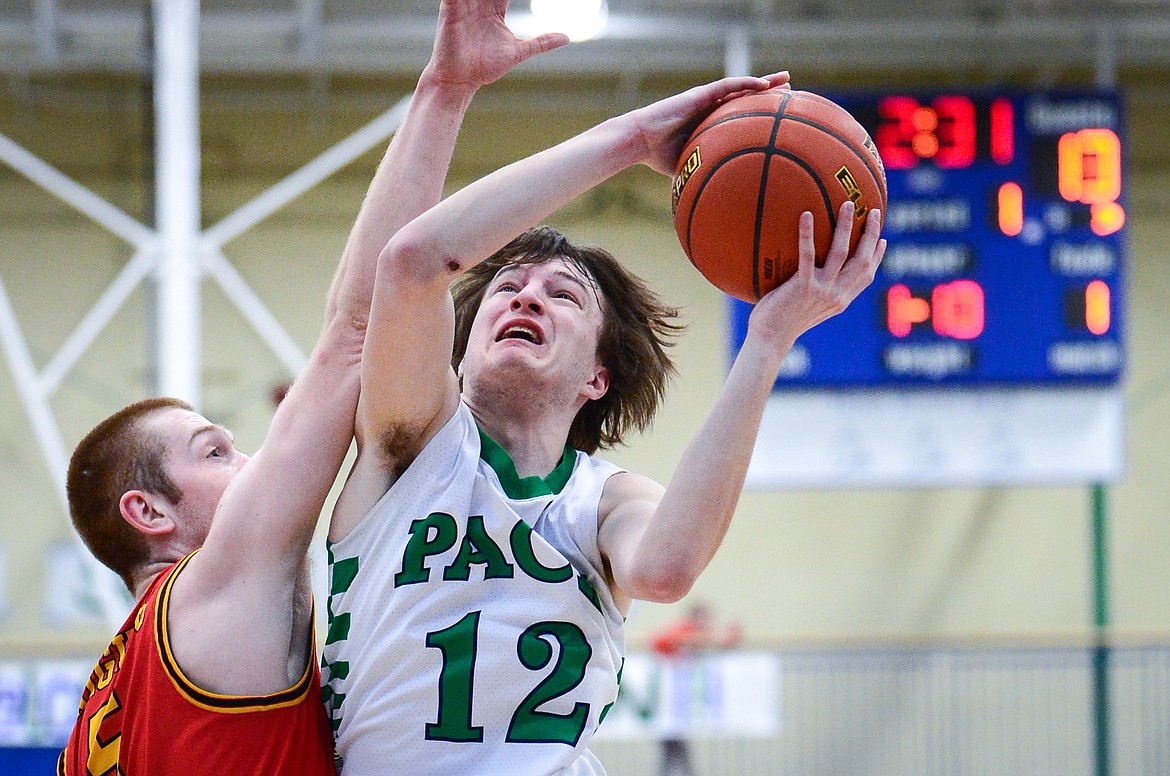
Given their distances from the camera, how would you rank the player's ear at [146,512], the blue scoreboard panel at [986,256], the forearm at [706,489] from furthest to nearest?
1. the blue scoreboard panel at [986,256]
2. the player's ear at [146,512]
3. the forearm at [706,489]

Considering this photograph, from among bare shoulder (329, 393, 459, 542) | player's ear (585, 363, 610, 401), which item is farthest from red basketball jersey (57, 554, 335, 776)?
player's ear (585, 363, 610, 401)

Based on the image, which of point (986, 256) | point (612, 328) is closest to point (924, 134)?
point (986, 256)

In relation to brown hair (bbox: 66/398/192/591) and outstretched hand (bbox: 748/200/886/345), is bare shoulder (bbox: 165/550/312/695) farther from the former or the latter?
A: outstretched hand (bbox: 748/200/886/345)

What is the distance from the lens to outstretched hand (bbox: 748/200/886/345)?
203 cm

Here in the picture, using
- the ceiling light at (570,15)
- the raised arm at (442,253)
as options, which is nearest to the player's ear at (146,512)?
the raised arm at (442,253)

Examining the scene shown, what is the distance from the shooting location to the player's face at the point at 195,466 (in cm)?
247

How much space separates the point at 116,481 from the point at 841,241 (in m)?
1.37

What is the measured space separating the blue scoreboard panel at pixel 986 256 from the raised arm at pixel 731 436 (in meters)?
4.95

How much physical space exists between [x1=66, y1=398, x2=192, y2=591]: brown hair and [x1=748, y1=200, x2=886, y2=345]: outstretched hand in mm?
1141

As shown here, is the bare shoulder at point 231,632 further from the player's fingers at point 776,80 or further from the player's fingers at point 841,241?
the player's fingers at point 776,80

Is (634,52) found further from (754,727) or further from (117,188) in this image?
(754,727)

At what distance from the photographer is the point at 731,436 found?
1966 millimetres

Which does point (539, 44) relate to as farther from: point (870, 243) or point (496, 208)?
point (870, 243)

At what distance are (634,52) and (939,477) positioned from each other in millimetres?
4385
